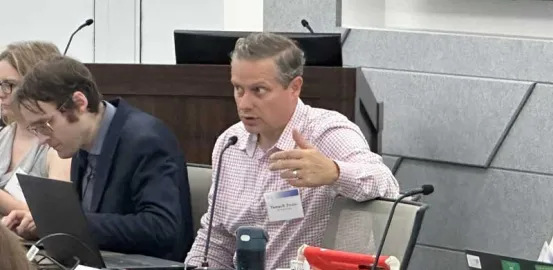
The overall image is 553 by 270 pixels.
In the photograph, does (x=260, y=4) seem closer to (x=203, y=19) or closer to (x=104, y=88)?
(x=203, y=19)

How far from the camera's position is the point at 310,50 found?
3992 mm

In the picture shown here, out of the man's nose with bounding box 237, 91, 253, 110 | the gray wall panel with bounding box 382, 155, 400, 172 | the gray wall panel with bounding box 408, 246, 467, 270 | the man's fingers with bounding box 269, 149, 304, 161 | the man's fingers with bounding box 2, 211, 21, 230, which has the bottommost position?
the gray wall panel with bounding box 408, 246, 467, 270

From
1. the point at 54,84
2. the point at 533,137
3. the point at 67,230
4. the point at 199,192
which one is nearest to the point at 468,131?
the point at 533,137

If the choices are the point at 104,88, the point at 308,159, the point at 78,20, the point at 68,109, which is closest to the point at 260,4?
the point at 78,20

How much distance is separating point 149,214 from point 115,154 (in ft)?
0.75

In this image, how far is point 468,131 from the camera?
4879 mm

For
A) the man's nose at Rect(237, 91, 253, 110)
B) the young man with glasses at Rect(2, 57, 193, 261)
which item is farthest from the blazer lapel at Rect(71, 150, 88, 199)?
the man's nose at Rect(237, 91, 253, 110)

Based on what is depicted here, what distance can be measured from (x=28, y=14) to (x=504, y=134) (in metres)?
3.19

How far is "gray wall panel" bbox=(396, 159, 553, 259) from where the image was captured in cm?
468

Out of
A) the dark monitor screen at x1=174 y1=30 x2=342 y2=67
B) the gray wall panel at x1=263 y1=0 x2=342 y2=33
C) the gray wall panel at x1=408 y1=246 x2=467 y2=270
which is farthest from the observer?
the gray wall panel at x1=263 y1=0 x2=342 y2=33

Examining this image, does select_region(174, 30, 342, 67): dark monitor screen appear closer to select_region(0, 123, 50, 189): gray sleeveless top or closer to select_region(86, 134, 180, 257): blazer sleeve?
select_region(0, 123, 50, 189): gray sleeveless top

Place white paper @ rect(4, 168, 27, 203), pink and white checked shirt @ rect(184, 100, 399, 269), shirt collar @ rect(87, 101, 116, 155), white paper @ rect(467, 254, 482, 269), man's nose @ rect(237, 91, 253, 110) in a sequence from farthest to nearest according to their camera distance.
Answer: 1. white paper @ rect(4, 168, 27, 203)
2. shirt collar @ rect(87, 101, 116, 155)
3. man's nose @ rect(237, 91, 253, 110)
4. pink and white checked shirt @ rect(184, 100, 399, 269)
5. white paper @ rect(467, 254, 482, 269)

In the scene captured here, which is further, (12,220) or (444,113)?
(444,113)

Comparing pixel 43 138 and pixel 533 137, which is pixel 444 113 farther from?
pixel 43 138
